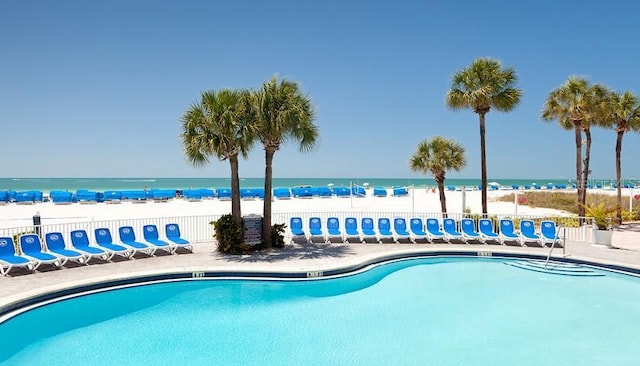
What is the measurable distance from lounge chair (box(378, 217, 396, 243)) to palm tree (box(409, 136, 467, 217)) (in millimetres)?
3984

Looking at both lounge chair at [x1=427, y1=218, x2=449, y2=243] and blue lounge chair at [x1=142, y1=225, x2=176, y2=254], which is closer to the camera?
blue lounge chair at [x1=142, y1=225, x2=176, y2=254]

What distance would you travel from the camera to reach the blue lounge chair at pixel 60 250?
10.6 meters

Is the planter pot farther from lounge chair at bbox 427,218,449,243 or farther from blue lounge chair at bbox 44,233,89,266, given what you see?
blue lounge chair at bbox 44,233,89,266

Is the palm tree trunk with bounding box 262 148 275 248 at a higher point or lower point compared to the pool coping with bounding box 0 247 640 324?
higher

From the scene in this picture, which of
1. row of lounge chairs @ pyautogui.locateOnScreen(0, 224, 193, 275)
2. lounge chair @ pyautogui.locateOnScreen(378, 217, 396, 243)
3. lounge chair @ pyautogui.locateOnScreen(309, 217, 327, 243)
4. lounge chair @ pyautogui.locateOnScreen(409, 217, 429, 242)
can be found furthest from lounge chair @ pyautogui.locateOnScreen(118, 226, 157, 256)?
lounge chair @ pyautogui.locateOnScreen(409, 217, 429, 242)

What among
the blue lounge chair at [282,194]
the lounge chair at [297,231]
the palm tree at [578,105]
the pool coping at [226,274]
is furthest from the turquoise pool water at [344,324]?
the blue lounge chair at [282,194]

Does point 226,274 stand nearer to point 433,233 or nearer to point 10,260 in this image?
point 10,260

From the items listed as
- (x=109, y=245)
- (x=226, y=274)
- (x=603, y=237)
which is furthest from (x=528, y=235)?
(x=109, y=245)

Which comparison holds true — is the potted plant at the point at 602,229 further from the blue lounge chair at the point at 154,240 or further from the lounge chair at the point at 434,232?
the blue lounge chair at the point at 154,240

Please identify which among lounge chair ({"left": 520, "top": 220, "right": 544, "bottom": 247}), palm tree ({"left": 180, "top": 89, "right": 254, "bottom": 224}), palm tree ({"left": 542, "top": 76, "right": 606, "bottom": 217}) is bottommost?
lounge chair ({"left": 520, "top": 220, "right": 544, "bottom": 247})

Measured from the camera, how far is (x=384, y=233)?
567 inches

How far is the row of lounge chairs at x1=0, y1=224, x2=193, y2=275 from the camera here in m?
9.96

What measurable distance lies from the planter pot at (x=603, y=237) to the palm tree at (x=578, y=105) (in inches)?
175

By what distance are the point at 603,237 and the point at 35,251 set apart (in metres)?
16.2
